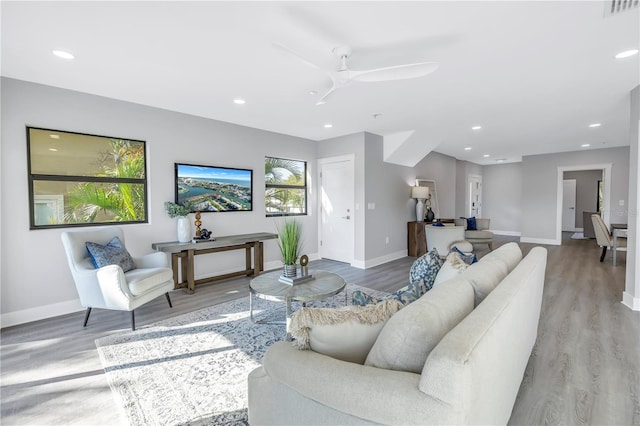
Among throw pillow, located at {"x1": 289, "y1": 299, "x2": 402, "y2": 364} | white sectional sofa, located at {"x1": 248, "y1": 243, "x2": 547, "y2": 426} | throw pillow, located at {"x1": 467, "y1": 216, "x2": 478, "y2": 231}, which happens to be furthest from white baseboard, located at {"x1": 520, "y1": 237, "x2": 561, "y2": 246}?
throw pillow, located at {"x1": 289, "y1": 299, "x2": 402, "y2": 364}

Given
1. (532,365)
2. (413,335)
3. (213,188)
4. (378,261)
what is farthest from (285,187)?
(413,335)

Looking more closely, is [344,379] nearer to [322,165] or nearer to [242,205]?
[242,205]

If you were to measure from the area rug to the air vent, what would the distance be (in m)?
3.35

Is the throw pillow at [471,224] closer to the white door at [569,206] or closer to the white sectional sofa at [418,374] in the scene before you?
the white sectional sofa at [418,374]

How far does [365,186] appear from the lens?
5.25 metres

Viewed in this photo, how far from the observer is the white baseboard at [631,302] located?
3.21 metres

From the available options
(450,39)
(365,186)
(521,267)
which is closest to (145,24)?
(450,39)

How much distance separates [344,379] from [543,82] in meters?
3.69

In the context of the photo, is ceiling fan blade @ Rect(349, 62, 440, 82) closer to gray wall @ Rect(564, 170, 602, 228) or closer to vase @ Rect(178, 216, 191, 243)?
vase @ Rect(178, 216, 191, 243)

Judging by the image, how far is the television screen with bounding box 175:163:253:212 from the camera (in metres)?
4.20

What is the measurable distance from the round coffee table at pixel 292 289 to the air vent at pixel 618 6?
2696 mm

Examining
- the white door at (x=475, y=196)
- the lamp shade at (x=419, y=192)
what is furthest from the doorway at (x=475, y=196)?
the lamp shade at (x=419, y=192)

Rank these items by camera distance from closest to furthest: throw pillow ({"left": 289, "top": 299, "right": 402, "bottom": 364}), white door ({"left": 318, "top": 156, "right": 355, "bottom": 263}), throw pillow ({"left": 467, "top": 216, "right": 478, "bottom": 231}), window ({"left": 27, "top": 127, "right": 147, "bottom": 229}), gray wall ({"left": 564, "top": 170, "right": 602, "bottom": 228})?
1. throw pillow ({"left": 289, "top": 299, "right": 402, "bottom": 364})
2. window ({"left": 27, "top": 127, "right": 147, "bottom": 229})
3. white door ({"left": 318, "top": 156, "right": 355, "bottom": 263})
4. throw pillow ({"left": 467, "top": 216, "right": 478, "bottom": 231})
5. gray wall ({"left": 564, "top": 170, "right": 602, "bottom": 228})

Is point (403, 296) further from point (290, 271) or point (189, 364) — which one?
point (189, 364)
